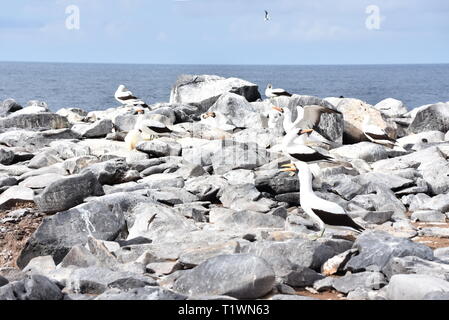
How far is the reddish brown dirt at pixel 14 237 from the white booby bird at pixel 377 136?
335 inches

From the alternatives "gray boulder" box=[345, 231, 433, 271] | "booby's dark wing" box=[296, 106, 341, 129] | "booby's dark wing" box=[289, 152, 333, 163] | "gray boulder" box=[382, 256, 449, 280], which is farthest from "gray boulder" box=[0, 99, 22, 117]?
"gray boulder" box=[382, 256, 449, 280]

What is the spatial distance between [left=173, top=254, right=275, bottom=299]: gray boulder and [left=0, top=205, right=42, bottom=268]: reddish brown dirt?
3141 mm

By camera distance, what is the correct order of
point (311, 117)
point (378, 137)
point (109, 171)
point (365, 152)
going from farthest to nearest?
point (378, 137), point (311, 117), point (365, 152), point (109, 171)

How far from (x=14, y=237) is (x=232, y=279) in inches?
171

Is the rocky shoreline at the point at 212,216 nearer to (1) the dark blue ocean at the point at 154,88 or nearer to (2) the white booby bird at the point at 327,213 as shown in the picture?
(2) the white booby bird at the point at 327,213

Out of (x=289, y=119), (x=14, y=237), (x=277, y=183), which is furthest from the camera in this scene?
(x=289, y=119)

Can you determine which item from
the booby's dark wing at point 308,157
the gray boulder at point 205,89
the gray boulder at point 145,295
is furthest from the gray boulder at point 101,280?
the gray boulder at point 205,89

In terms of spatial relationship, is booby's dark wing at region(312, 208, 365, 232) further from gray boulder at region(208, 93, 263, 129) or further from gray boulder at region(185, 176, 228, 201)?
gray boulder at region(208, 93, 263, 129)

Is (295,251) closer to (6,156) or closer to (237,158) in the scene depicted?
(237,158)

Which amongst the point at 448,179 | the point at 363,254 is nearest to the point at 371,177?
the point at 448,179

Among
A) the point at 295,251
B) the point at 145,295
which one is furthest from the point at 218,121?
the point at 145,295

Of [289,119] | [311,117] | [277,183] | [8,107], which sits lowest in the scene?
[8,107]

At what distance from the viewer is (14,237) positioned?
957cm
